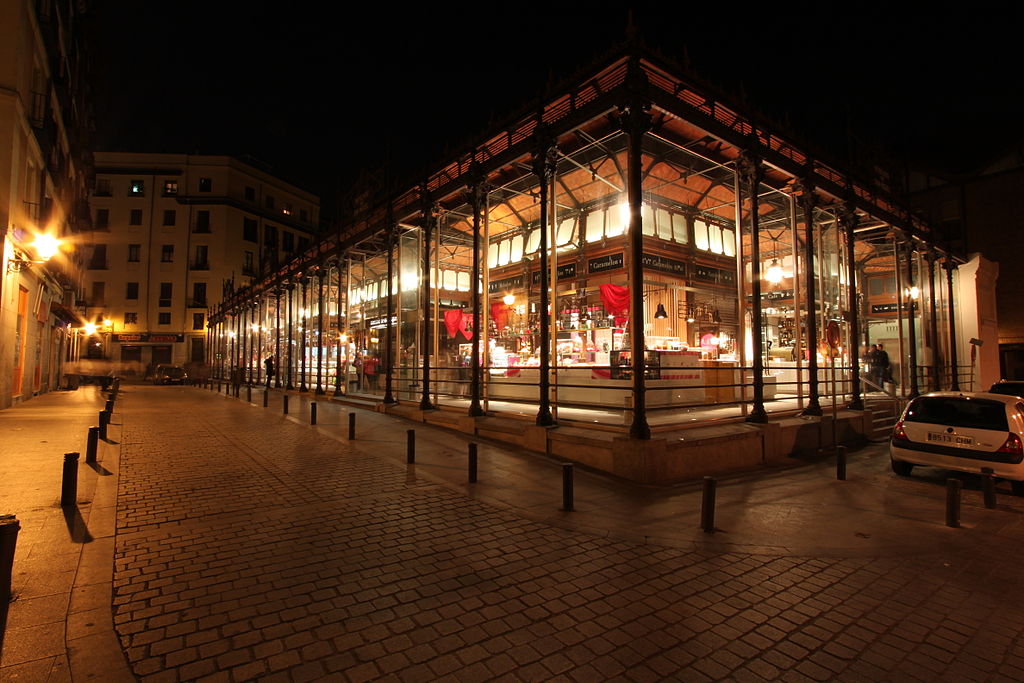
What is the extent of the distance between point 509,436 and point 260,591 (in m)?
7.02

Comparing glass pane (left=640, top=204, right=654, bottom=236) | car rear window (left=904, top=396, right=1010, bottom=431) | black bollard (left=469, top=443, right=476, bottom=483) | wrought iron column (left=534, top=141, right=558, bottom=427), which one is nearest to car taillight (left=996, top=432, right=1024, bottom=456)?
car rear window (left=904, top=396, right=1010, bottom=431)

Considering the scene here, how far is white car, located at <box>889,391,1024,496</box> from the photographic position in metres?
8.02

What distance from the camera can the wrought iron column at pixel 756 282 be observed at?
33.6 feet

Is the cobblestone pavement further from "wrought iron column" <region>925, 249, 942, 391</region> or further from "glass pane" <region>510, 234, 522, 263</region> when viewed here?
"wrought iron column" <region>925, 249, 942, 391</region>

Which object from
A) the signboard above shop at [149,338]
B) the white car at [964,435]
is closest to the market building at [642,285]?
the white car at [964,435]

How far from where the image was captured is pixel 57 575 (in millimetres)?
4359

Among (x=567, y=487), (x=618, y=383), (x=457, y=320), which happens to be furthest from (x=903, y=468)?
(x=457, y=320)

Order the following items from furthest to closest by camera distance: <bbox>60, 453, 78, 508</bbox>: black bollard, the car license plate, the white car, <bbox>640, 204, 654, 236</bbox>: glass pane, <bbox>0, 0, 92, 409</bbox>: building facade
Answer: <bbox>640, 204, 654, 236</bbox>: glass pane, <bbox>0, 0, 92, 409</bbox>: building facade, the car license plate, the white car, <bbox>60, 453, 78, 508</bbox>: black bollard

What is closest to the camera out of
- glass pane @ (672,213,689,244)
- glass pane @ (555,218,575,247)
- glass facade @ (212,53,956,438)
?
glass facade @ (212,53,956,438)

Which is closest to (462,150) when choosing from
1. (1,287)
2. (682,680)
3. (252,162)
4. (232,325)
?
(682,680)

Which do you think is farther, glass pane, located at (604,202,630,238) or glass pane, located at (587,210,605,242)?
glass pane, located at (587,210,605,242)

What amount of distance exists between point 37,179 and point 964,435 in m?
29.5

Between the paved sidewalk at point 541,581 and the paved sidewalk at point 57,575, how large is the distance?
55mm

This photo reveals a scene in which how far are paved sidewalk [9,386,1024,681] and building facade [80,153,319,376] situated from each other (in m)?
47.8
